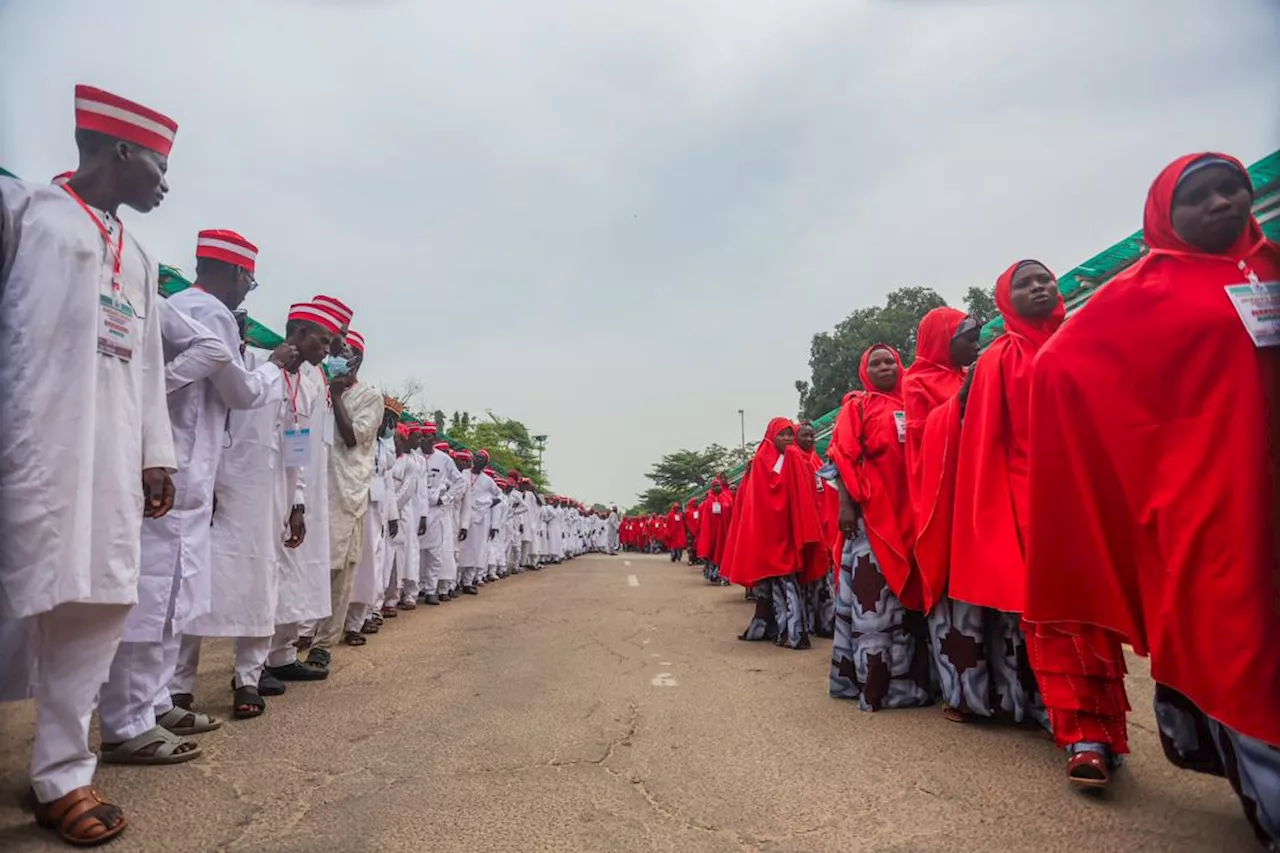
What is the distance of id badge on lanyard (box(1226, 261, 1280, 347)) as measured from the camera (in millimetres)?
2090

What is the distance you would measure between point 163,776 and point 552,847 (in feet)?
5.55

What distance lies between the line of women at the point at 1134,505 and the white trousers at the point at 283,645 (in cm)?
370

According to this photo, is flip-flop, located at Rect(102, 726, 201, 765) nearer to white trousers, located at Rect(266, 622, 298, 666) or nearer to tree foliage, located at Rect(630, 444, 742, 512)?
→ white trousers, located at Rect(266, 622, 298, 666)

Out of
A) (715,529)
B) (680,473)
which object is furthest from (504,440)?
(715,529)

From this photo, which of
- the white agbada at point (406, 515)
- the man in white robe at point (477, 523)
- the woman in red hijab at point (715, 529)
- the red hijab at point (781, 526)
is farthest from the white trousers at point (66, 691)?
the woman in red hijab at point (715, 529)

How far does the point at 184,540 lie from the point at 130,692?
2.08 feet

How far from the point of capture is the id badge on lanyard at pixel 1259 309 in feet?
6.86

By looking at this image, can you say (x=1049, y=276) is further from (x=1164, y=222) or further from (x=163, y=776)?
(x=163, y=776)

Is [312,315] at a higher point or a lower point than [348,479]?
higher

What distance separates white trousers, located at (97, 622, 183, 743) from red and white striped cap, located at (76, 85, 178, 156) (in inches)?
77.4

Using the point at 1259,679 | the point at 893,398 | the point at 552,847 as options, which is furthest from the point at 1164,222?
the point at 552,847

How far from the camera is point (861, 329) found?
31531 millimetres

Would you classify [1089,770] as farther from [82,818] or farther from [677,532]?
[677,532]

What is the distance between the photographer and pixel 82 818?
2.26 meters
